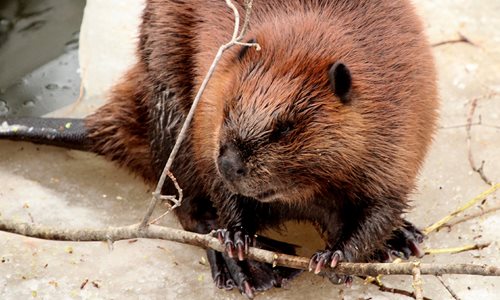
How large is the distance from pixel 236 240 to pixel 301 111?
61 cm

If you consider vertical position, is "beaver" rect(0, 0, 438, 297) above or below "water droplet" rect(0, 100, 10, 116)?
above

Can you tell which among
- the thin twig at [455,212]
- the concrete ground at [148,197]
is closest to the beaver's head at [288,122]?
the concrete ground at [148,197]

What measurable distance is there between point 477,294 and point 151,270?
49.1 inches

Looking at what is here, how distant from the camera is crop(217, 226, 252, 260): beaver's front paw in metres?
3.31

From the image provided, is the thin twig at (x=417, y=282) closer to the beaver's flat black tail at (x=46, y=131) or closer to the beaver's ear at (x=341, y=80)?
the beaver's ear at (x=341, y=80)

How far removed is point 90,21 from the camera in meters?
5.29

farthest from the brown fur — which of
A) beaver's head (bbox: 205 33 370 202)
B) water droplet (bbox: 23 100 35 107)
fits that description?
water droplet (bbox: 23 100 35 107)

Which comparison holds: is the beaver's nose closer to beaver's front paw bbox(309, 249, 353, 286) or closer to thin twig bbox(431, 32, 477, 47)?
beaver's front paw bbox(309, 249, 353, 286)

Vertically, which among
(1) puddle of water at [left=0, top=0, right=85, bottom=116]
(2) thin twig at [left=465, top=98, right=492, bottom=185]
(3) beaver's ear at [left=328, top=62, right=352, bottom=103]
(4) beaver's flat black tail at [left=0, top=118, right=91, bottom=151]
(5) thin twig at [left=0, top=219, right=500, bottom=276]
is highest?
(3) beaver's ear at [left=328, top=62, right=352, bottom=103]

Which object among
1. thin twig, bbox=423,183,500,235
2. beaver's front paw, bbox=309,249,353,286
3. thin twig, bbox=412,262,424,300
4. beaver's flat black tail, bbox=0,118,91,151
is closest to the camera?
thin twig, bbox=412,262,424,300

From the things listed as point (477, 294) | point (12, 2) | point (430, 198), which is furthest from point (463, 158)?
point (12, 2)

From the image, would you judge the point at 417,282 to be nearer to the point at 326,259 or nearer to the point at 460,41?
the point at 326,259

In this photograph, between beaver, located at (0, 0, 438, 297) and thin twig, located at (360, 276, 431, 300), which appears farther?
thin twig, located at (360, 276, 431, 300)

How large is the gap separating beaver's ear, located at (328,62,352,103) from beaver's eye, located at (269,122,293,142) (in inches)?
7.6
